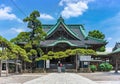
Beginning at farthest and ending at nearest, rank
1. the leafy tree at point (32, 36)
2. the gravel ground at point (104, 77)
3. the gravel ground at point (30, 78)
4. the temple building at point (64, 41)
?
1. the temple building at point (64, 41)
2. the leafy tree at point (32, 36)
3. the gravel ground at point (104, 77)
4. the gravel ground at point (30, 78)

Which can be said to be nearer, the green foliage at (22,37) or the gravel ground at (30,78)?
the gravel ground at (30,78)

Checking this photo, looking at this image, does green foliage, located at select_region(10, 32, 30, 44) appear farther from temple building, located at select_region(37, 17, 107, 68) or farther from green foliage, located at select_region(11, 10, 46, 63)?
temple building, located at select_region(37, 17, 107, 68)

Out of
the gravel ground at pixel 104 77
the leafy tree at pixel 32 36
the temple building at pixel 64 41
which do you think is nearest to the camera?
the gravel ground at pixel 104 77

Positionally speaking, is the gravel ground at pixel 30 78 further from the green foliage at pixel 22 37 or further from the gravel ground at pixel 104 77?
the green foliage at pixel 22 37

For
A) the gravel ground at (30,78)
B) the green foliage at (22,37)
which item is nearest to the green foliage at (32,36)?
the green foliage at (22,37)

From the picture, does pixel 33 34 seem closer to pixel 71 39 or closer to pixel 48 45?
pixel 48 45

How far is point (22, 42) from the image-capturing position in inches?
1802

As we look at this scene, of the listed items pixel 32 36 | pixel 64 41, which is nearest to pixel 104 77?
pixel 32 36

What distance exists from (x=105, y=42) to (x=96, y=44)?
1.60m

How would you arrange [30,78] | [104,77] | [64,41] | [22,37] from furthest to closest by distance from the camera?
[64,41] → [22,37] → [104,77] → [30,78]

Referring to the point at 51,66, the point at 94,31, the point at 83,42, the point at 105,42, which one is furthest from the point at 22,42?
the point at 94,31

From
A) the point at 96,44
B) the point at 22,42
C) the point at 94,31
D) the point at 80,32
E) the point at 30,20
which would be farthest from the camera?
the point at 94,31

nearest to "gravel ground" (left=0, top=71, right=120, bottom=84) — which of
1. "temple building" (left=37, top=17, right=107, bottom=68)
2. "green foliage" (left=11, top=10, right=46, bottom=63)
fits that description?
"green foliage" (left=11, top=10, right=46, bottom=63)

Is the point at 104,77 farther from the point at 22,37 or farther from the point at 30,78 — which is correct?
the point at 22,37
